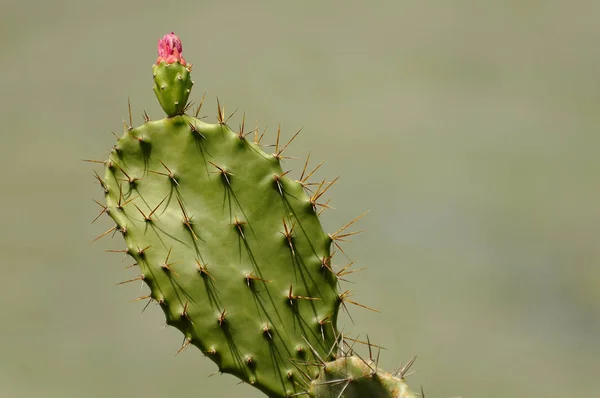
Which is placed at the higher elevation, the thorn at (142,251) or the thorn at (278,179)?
the thorn at (278,179)

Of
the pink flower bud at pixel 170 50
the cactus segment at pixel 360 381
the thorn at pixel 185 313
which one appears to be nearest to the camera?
the cactus segment at pixel 360 381

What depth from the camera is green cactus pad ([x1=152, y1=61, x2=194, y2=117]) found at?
70.8 inches

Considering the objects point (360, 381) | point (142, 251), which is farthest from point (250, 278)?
point (360, 381)

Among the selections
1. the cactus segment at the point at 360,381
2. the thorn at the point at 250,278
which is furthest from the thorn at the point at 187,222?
the cactus segment at the point at 360,381

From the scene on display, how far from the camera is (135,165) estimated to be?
5.86 ft

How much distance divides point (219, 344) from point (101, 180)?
371 millimetres

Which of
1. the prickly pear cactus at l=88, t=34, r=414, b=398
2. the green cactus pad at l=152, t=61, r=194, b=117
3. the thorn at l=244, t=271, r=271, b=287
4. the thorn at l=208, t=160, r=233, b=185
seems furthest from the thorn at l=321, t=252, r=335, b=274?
the green cactus pad at l=152, t=61, r=194, b=117

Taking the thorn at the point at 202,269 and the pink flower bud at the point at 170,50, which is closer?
the thorn at the point at 202,269

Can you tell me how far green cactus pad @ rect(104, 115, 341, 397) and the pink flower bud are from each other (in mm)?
135

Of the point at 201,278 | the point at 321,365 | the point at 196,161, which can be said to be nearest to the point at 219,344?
the point at 201,278

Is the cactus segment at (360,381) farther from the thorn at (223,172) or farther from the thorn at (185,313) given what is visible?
the thorn at (223,172)

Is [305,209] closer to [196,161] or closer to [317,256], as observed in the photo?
[317,256]

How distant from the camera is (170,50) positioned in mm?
1859

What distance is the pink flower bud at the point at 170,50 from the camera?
1.85m
